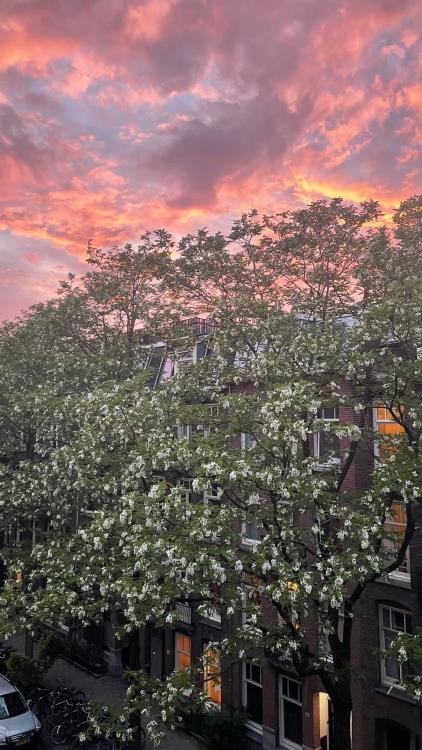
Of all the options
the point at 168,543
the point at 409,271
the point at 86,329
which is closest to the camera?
the point at 168,543

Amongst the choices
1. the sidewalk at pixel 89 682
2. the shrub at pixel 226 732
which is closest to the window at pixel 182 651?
the sidewalk at pixel 89 682

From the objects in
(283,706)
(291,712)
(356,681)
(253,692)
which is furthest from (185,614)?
(356,681)

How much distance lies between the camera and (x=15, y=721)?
20.4 m

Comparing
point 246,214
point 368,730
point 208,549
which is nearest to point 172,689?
point 208,549

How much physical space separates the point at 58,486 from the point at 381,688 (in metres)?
13.7

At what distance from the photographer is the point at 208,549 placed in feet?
41.4

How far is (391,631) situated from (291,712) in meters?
5.91

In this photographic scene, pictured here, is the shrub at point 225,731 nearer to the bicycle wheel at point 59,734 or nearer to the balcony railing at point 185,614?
the balcony railing at point 185,614

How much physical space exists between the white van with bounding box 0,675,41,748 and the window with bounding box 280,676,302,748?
9777 mm

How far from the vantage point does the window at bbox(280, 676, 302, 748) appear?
21.2 metres

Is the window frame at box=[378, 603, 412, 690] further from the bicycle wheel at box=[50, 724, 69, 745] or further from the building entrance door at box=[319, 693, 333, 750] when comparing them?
the bicycle wheel at box=[50, 724, 69, 745]

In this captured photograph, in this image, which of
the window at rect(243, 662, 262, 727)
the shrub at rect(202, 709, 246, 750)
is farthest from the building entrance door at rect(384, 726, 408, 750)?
the shrub at rect(202, 709, 246, 750)

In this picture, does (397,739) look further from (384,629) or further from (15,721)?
(15,721)

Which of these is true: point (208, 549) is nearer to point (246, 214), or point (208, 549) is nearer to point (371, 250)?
point (371, 250)
